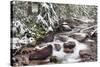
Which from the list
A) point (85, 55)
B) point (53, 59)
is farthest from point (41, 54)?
point (85, 55)

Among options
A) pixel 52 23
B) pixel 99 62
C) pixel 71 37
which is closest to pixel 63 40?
pixel 71 37

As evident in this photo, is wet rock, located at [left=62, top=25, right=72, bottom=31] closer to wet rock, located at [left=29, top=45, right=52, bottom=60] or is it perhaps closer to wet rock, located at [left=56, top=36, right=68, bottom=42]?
wet rock, located at [left=56, top=36, right=68, bottom=42]

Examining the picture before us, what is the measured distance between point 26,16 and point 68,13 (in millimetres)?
473

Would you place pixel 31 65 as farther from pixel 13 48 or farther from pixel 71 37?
pixel 71 37

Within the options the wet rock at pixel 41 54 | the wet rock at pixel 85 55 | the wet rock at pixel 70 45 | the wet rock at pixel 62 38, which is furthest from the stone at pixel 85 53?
the wet rock at pixel 41 54

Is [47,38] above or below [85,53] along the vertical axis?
above

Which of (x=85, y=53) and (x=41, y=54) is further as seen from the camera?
(x=85, y=53)

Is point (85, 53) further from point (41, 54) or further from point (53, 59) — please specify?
point (41, 54)

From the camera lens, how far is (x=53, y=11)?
1.86 m

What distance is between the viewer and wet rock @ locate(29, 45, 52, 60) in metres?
1.79

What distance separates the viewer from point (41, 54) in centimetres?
181

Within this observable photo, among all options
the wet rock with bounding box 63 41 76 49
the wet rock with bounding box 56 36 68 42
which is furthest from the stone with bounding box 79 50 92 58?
the wet rock with bounding box 56 36 68 42

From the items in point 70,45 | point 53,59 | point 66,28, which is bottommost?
point 53,59

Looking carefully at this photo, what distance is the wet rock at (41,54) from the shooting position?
179 centimetres
